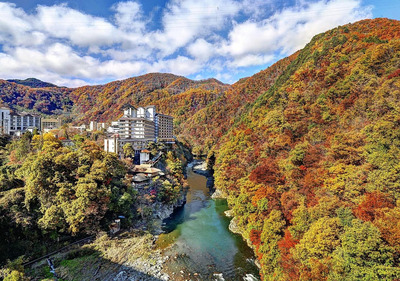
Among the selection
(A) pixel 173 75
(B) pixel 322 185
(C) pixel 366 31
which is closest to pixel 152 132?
(B) pixel 322 185

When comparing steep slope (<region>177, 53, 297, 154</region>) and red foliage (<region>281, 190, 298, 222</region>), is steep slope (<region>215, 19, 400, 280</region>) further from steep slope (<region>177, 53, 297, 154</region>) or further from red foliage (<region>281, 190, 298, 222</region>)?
steep slope (<region>177, 53, 297, 154</region>)

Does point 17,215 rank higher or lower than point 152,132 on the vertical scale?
lower

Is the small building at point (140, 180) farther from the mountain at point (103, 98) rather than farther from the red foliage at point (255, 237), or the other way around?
the mountain at point (103, 98)

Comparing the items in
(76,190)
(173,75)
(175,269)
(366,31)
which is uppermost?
(173,75)

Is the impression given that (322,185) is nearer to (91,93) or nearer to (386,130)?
(386,130)

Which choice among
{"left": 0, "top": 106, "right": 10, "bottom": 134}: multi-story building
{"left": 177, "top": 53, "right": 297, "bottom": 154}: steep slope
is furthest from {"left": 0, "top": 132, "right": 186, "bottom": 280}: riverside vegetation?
{"left": 177, "top": 53, "right": 297, "bottom": 154}: steep slope

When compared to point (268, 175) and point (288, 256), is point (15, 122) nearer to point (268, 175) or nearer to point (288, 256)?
point (268, 175)
